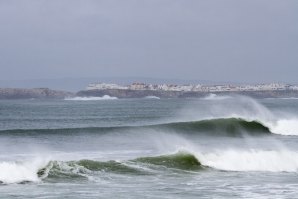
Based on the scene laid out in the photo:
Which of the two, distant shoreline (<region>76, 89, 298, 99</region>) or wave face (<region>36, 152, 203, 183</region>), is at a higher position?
distant shoreline (<region>76, 89, 298, 99</region>)

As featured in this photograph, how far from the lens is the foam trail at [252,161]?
2147cm

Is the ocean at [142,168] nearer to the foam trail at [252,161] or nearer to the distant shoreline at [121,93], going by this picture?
the foam trail at [252,161]

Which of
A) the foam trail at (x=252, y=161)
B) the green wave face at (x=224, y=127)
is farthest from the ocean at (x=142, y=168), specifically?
the green wave face at (x=224, y=127)

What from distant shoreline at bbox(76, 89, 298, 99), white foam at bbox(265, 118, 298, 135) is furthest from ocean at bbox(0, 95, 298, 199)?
distant shoreline at bbox(76, 89, 298, 99)

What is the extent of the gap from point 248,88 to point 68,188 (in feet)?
571

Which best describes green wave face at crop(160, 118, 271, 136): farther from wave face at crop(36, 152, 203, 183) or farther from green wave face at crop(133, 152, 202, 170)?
wave face at crop(36, 152, 203, 183)

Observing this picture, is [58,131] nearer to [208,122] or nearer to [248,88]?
[208,122]

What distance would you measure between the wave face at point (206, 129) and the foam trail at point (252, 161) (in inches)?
514

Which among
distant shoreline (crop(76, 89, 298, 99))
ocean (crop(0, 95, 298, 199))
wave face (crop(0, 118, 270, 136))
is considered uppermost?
distant shoreline (crop(76, 89, 298, 99))

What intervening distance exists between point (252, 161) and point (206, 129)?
1753cm

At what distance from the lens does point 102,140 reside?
33219mm

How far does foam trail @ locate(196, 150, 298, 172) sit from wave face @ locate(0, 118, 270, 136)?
13.1 metres

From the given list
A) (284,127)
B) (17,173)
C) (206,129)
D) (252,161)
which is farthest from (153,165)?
(284,127)

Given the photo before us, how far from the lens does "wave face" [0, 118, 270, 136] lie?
3797cm
